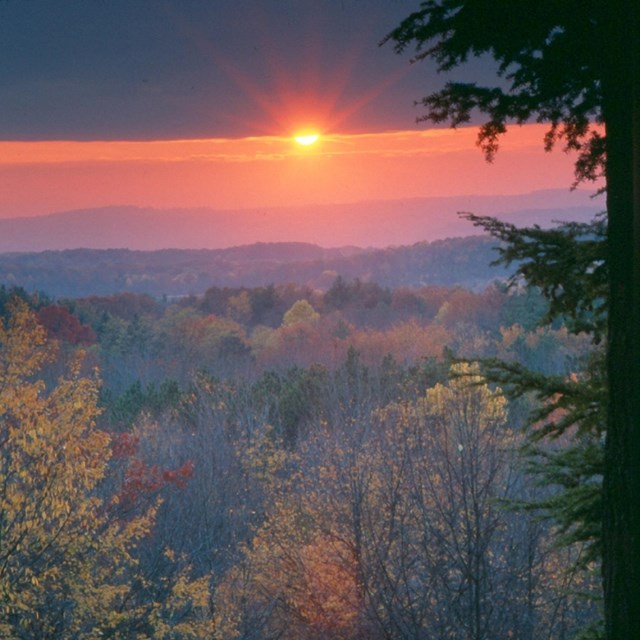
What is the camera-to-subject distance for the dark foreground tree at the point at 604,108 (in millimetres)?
4172

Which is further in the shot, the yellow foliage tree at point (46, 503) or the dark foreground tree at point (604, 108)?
the yellow foliage tree at point (46, 503)

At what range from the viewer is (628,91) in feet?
13.6

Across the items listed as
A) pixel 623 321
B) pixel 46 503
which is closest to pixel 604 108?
pixel 623 321

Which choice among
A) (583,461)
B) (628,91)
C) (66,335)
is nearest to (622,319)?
(628,91)

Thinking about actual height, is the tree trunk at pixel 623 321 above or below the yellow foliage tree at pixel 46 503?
above

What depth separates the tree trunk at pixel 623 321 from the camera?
4.15 meters

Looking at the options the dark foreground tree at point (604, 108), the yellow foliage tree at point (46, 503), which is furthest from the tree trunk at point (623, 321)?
the yellow foliage tree at point (46, 503)

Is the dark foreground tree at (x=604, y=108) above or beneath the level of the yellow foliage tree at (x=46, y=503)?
above

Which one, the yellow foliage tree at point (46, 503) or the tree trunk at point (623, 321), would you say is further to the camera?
the yellow foliage tree at point (46, 503)

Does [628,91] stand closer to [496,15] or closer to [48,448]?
[496,15]

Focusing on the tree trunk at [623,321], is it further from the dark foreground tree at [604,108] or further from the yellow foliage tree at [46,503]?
the yellow foliage tree at [46,503]

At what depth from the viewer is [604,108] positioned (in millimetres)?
4562

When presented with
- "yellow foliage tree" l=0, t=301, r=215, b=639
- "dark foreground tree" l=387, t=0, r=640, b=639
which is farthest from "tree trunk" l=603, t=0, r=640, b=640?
"yellow foliage tree" l=0, t=301, r=215, b=639

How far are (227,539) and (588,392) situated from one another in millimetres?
20601
